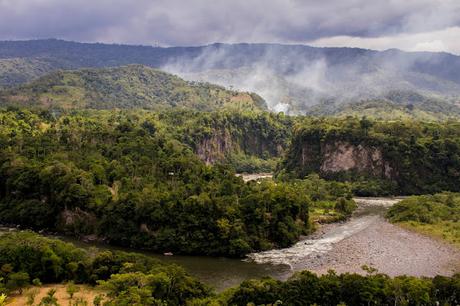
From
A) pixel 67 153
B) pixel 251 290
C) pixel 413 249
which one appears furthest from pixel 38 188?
pixel 413 249

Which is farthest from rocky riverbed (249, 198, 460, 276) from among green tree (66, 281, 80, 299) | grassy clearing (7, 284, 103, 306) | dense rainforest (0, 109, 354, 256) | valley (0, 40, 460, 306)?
green tree (66, 281, 80, 299)

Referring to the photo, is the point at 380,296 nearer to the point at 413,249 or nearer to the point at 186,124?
the point at 413,249

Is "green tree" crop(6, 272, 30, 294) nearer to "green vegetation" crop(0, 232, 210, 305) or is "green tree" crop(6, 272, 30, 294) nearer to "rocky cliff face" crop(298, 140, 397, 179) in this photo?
"green vegetation" crop(0, 232, 210, 305)

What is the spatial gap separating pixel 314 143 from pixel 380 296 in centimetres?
10569

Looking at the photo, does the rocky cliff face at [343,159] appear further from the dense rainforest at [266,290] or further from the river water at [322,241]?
the dense rainforest at [266,290]

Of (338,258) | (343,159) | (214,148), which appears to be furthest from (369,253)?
(214,148)

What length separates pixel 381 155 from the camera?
140 m

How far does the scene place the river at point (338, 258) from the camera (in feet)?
226

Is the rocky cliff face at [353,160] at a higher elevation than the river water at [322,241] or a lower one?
higher

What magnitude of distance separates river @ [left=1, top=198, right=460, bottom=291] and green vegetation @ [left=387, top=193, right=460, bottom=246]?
371cm

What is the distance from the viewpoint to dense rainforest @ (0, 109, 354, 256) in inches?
3100

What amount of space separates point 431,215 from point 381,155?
4375 centimetres

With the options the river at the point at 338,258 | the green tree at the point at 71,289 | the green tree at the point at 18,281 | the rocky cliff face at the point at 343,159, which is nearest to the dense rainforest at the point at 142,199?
the river at the point at 338,258

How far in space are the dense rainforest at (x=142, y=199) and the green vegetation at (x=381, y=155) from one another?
102ft
